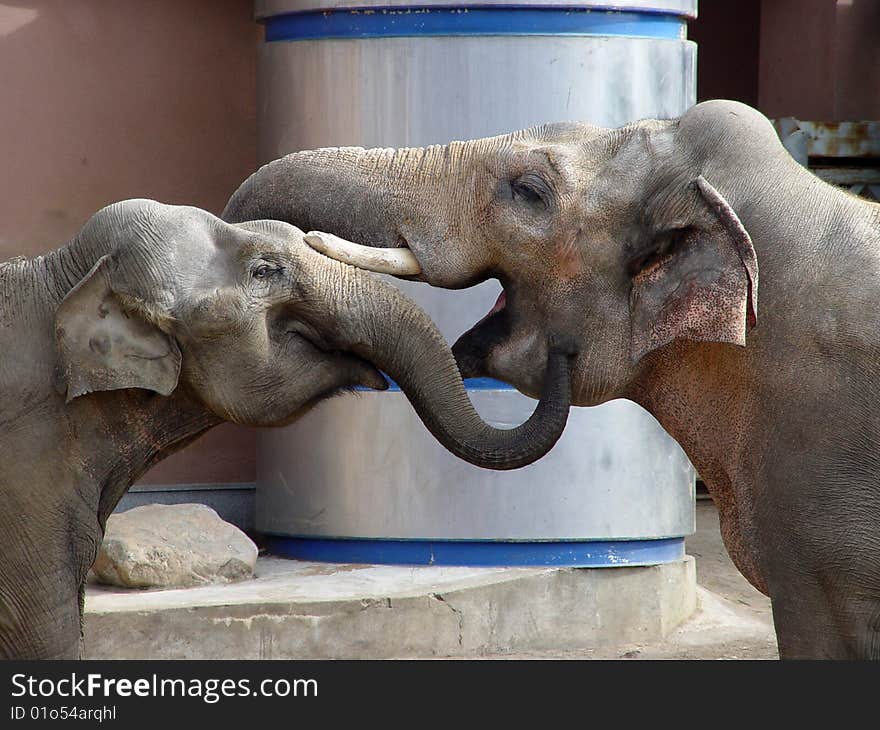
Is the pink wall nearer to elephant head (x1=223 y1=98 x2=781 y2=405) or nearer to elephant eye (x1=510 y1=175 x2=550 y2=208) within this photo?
elephant head (x1=223 y1=98 x2=781 y2=405)

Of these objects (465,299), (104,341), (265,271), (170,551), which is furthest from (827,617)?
(170,551)

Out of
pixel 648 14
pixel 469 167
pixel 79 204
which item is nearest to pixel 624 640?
pixel 648 14

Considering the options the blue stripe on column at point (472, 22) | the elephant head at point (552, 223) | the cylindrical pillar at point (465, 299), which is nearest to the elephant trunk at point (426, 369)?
the elephant head at point (552, 223)

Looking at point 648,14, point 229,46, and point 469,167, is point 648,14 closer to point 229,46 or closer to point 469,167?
point 229,46

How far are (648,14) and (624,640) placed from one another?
102 inches

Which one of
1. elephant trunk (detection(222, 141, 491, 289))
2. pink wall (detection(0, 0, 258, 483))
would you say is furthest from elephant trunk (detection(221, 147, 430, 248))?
pink wall (detection(0, 0, 258, 483))

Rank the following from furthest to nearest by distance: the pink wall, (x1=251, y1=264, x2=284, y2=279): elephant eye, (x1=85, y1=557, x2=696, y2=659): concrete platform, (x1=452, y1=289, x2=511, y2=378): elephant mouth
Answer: the pink wall
(x1=85, y1=557, x2=696, y2=659): concrete platform
(x1=452, y1=289, x2=511, y2=378): elephant mouth
(x1=251, y1=264, x2=284, y2=279): elephant eye

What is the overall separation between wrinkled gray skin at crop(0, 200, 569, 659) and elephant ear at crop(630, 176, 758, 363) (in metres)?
0.38

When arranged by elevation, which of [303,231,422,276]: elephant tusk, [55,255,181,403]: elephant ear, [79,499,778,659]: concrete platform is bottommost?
[79,499,778,659]: concrete platform

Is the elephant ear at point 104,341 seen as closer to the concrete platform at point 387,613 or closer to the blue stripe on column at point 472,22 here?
the concrete platform at point 387,613

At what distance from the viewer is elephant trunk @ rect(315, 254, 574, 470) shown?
3701mm

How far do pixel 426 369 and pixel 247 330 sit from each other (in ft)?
1.35

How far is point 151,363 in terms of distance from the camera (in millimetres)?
3580

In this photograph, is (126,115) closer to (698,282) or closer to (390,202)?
(390,202)
